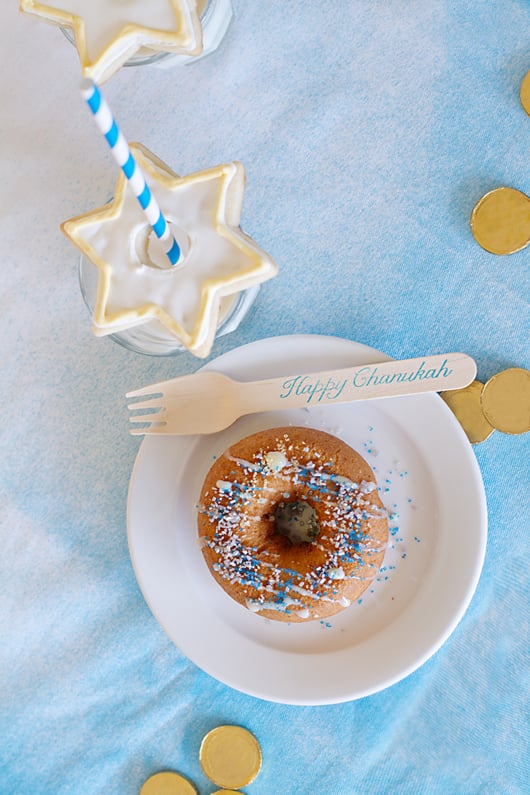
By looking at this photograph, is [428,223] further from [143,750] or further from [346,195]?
[143,750]

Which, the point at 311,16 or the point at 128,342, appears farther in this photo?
the point at 311,16

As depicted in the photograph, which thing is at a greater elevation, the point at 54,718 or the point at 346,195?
the point at 346,195

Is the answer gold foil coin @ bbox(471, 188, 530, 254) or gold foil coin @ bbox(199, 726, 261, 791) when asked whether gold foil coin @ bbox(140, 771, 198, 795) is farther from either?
gold foil coin @ bbox(471, 188, 530, 254)

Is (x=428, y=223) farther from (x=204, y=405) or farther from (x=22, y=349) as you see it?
(x=22, y=349)

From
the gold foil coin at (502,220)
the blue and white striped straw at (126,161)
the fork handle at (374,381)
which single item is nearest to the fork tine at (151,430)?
the fork handle at (374,381)

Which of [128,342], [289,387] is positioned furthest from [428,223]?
[128,342]

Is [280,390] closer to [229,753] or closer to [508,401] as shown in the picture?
[508,401]

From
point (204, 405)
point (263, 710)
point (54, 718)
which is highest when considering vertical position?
point (204, 405)

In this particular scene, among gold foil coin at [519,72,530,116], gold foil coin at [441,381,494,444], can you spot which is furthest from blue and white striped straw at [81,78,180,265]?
gold foil coin at [519,72,530,116]
